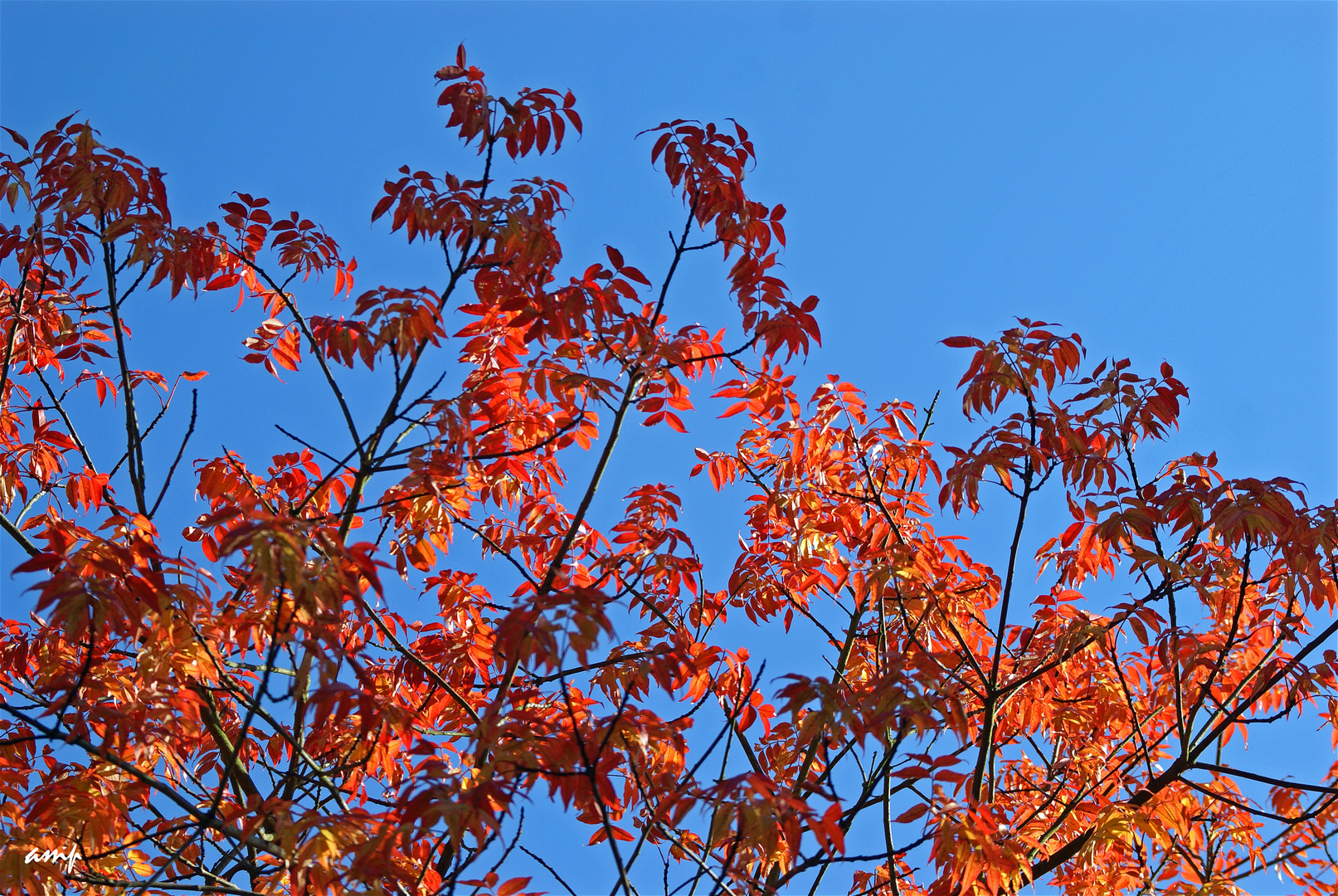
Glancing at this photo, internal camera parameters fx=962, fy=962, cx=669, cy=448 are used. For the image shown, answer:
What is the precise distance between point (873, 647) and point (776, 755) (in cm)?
76

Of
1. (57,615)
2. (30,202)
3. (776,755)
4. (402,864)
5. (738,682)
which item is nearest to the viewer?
(57,615)

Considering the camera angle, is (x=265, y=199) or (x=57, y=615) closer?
(x=57, y=615)

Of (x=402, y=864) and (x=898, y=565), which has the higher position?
(x=898, y=565)

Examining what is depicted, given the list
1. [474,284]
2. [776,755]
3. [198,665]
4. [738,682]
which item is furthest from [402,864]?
[474,284]

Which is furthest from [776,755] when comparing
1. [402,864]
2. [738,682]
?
[402,864]

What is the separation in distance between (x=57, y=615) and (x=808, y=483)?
3.27m

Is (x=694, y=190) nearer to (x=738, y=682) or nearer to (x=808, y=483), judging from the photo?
(x=808, y=483)

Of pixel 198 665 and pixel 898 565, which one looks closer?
pixel 198 665

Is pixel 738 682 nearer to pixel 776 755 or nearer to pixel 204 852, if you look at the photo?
pixel 776 755

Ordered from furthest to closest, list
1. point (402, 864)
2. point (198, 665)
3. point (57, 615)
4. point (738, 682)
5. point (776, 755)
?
point (776, 755)
point (738, 682)
point (402, 864)
point (198, 665)
point (57, 615)

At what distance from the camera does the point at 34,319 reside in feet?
14.3

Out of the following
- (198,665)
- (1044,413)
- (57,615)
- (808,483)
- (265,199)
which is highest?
(265,199)

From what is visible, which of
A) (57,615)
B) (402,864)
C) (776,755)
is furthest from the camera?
(776,755)

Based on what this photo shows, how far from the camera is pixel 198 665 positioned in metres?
3.32
